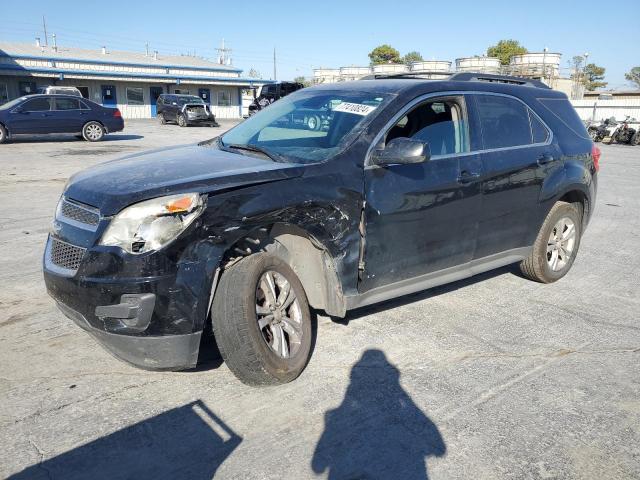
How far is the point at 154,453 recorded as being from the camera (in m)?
2.80

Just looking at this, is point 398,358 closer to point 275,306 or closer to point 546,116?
point 275,306

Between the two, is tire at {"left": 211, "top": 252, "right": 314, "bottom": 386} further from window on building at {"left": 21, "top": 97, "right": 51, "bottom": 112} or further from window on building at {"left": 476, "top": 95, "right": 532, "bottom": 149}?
window on building at {"left": 21, "top": 97, "right": 51, "bottom": 112}

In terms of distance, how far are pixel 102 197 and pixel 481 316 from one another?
308cm

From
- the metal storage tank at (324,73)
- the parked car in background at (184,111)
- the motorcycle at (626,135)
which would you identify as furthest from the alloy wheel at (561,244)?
the metal storage tank at (324,73)

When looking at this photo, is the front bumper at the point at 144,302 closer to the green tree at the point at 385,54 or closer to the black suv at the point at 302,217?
the black suv at the point at 302,217

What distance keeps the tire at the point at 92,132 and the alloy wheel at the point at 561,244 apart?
752 inches

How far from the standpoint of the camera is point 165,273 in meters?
2.95

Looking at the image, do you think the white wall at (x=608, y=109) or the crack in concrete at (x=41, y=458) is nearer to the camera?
the crack in concrete at (x=41, y=458)

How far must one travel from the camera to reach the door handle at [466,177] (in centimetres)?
423

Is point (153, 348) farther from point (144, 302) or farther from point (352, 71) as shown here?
point (352, 71)

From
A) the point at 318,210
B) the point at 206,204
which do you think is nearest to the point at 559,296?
the point at 318,210

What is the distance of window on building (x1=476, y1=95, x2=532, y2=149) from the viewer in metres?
4.55

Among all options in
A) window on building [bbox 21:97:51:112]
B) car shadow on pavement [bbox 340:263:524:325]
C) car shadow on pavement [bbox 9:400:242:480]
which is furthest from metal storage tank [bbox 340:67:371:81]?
car shadow on pavement [bbox 9:400:242:480]

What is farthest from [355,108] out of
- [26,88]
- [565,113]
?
[26,88]
